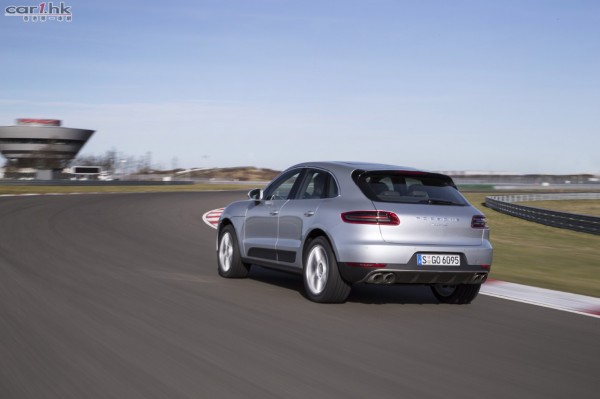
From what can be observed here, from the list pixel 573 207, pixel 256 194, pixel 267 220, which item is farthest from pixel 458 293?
pixel 573 207

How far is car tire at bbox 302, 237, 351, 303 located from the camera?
8.14 meters

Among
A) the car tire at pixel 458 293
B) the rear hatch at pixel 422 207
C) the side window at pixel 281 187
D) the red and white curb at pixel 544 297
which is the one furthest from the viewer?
the side window at pixel 281 187

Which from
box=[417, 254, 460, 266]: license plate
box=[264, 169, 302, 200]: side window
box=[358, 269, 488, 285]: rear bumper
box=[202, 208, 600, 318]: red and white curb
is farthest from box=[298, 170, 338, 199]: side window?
box=[202, 208, 600, 318]: red and white curb

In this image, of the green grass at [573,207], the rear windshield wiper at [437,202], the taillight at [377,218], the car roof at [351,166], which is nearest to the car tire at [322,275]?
the taillight at [377,218]

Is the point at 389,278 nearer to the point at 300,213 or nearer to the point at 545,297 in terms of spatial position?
the point at 300,213

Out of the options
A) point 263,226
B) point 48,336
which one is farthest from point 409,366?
point 263,226

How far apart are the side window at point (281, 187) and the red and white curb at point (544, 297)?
2.71 m

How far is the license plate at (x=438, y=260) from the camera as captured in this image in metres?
7.92

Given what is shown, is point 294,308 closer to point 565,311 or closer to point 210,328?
point 210,328

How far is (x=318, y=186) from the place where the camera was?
8.94 metres

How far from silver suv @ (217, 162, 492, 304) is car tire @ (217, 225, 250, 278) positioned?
1.12m

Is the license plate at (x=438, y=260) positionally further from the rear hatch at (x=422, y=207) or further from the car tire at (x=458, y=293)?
the car tire at (x=458, y=293)

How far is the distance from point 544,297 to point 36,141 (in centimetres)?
12817

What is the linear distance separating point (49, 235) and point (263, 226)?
27.3ft
